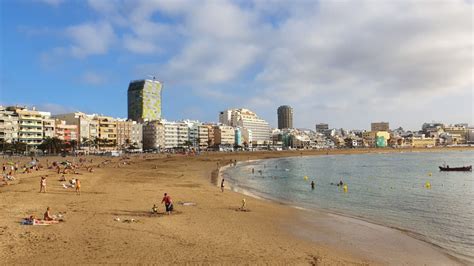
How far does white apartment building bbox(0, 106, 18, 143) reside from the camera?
100375 mm

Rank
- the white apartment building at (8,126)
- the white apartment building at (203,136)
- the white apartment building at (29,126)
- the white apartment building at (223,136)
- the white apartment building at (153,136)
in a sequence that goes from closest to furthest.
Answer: the white apartment building at (8,126), the white apartment building at (29,126), the white apartment building at (153,136), the white apartment building at (203,136), the white apartment building at (223,136)

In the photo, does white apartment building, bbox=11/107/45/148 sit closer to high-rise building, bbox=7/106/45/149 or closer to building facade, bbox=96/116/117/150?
high-rise building, bbox=7/106/45/149

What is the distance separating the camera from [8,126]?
101250mm

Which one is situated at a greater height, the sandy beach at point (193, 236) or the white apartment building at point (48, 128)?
the white apartment building at point (48, 128)

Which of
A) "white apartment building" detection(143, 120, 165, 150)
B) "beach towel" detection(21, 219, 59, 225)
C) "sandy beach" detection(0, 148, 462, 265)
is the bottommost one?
"sandy beach" detection(0, 148, 462, 265)

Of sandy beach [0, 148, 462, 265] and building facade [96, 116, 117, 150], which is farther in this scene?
building facade [96, 116, 117, 150]

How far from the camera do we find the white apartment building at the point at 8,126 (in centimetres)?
10038

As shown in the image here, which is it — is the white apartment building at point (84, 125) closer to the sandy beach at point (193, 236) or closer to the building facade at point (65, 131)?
the building facade at point (65, 131)

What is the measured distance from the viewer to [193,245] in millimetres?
16109

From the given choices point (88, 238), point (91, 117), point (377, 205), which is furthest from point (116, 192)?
point (91, 117)

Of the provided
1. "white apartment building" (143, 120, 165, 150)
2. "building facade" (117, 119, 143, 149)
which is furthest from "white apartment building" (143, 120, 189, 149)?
"building facade" (117, 119, 143, 149)

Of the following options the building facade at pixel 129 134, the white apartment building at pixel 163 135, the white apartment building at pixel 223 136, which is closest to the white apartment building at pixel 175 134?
the white apartment building at pixel 163 135

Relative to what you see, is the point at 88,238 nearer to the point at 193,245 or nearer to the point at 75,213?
the point at 193,245

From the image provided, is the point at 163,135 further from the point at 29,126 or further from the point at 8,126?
the point at 8,126
